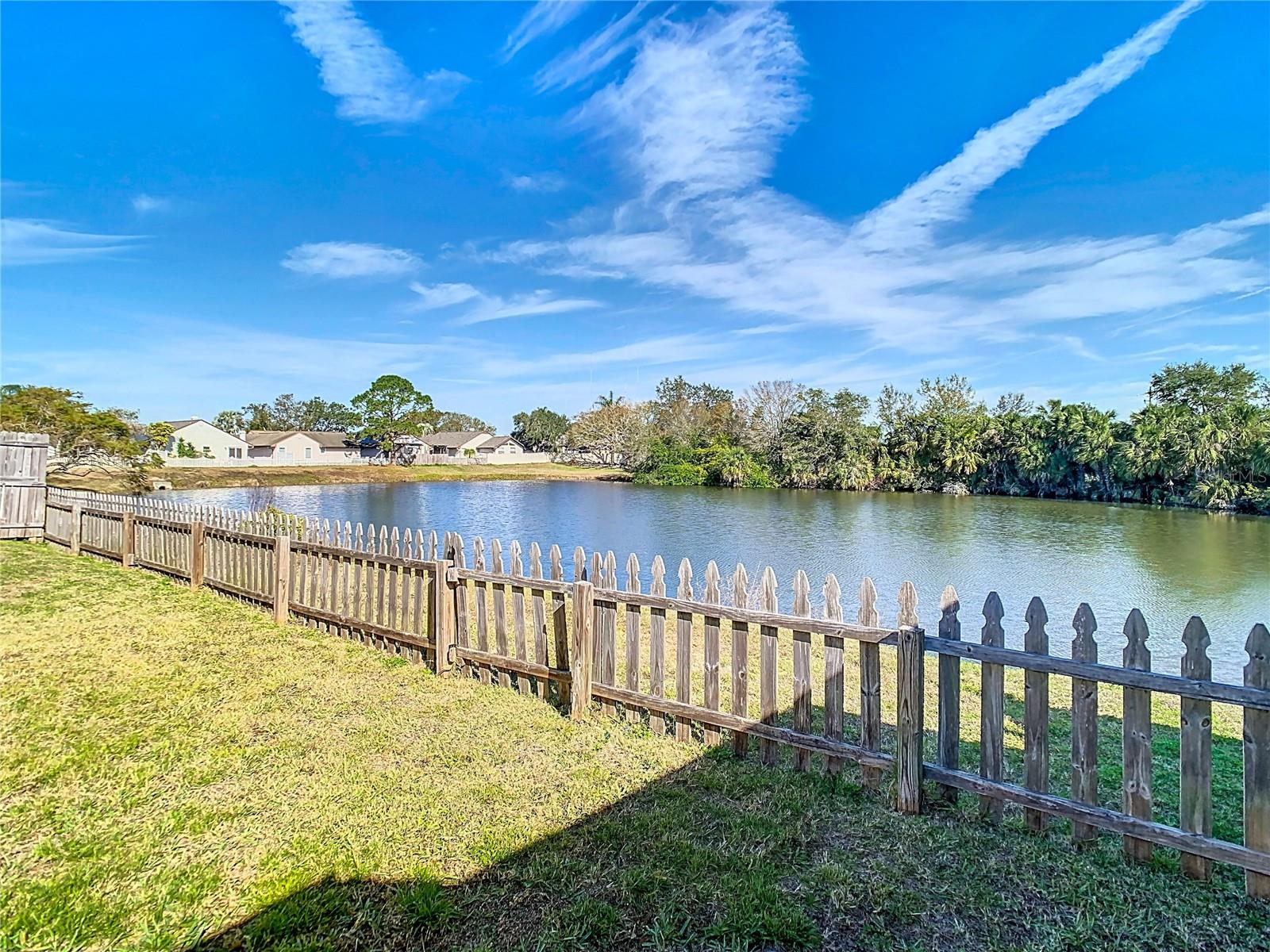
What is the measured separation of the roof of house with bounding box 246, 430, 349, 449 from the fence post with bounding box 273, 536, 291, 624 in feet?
227

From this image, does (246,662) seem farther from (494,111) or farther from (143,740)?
(494,111)

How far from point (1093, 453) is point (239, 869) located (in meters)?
50.6

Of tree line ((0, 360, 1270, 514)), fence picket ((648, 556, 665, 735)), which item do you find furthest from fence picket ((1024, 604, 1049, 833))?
tree line ((0, 360, 1270, 514))

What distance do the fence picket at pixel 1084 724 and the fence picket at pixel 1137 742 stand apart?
0.38ft

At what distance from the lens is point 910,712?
10.3 feet

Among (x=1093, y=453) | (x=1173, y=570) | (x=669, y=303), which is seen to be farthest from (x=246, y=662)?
(x=1093, y=453)

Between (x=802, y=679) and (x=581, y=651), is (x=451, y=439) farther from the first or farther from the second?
(x=802, y=679)

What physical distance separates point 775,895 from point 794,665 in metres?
1.28

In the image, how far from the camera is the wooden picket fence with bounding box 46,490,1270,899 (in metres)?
2.56

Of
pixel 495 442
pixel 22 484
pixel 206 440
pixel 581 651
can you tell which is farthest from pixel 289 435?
pixel 581 651

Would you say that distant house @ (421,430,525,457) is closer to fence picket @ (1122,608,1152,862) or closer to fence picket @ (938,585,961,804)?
fence picket @ (938,585,961,804)

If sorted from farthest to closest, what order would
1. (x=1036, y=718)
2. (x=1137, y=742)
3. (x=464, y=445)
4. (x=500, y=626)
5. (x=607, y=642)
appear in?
(x=464, y=445) < (x=500, y=626) < (x=607, y=642) < (x=1036, y=718) < (x=1137, y=742)

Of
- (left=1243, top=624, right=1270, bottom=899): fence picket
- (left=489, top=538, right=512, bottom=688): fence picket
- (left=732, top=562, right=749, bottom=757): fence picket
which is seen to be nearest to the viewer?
(left=1243, top=624, right=1270, bottom=899): fence picket

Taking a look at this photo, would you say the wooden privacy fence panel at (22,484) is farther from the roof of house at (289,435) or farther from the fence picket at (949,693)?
the roof of house at (289,435)
